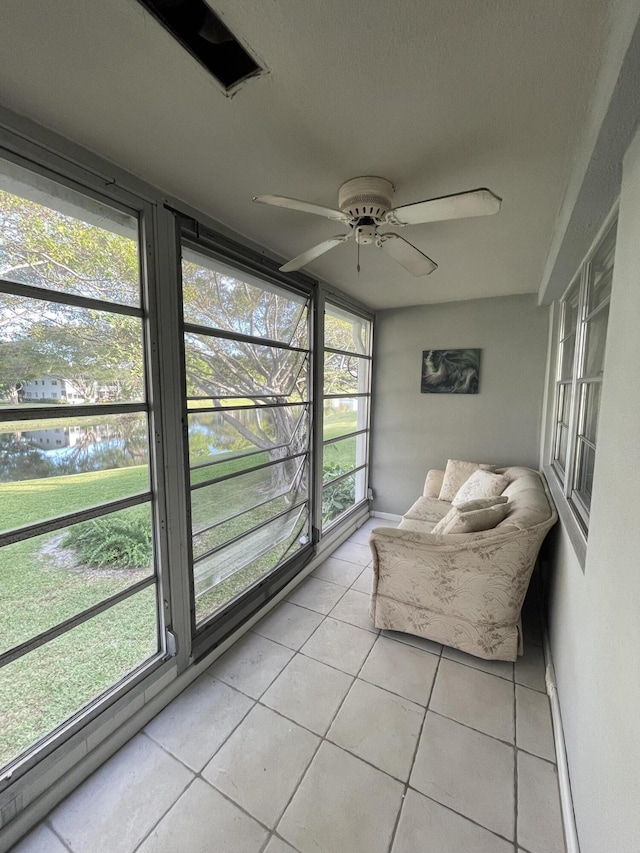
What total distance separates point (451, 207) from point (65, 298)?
4.79ft

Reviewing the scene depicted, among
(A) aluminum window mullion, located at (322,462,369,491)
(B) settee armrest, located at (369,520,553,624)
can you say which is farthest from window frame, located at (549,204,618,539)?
(A) aluminum window mullion, located at (322,462,369,491)

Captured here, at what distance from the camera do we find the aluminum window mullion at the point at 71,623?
121 centimetres

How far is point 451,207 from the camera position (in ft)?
3.84

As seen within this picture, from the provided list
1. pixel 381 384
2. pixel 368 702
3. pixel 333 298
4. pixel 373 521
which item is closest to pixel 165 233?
pixel 333 298

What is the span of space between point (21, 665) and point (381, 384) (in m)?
3.52

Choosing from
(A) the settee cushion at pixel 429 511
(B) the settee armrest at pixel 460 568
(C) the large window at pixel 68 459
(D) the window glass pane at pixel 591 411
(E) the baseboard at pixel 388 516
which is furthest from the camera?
(E) the baseboard at pixel 388 516

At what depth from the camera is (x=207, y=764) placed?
1.44 m

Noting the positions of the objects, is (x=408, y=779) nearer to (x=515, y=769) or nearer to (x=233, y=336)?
(x=515, y=769)

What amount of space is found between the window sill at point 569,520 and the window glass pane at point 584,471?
0.11 meters

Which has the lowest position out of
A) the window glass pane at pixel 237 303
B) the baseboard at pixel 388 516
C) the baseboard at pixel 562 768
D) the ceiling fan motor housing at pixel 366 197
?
the baseboard at pixel 562 768

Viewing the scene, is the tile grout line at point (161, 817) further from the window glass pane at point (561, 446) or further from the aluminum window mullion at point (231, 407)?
the window glass pane at point (561, 446)

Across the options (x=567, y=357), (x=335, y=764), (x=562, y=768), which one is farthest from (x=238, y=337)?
(x=562, y=768)

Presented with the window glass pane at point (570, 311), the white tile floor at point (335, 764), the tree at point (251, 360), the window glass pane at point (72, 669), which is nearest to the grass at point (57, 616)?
the window glass pane at point (72, 669)

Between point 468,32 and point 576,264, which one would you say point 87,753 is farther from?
point 576,264
